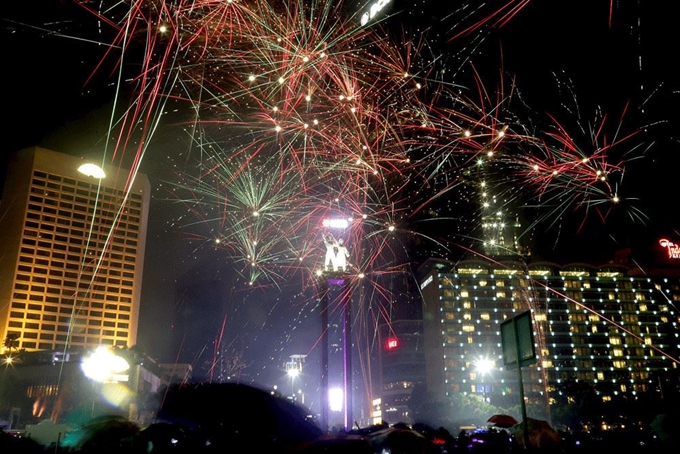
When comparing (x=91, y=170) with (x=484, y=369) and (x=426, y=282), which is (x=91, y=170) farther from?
(x=484, y=369)

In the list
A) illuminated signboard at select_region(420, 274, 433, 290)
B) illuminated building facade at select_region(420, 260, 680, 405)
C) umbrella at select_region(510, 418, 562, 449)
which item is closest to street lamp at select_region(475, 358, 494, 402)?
illuminated building facade at select_region(420, 260, 680, 405)

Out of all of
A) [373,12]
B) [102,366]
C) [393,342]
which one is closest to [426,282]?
[102,366]

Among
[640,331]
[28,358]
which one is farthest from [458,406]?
[28,358]

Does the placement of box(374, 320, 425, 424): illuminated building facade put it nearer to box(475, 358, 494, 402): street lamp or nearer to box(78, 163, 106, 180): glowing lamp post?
box(475, 358, 494, 402): street lamp

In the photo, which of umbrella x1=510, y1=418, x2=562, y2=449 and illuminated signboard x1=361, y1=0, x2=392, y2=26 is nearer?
umbrella x1=510, y1=418, x2=562, y2=449

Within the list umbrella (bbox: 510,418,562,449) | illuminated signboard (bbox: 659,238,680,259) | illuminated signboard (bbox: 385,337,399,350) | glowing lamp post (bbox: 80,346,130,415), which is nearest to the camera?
umbrella (bbox: 510,418,562,449)

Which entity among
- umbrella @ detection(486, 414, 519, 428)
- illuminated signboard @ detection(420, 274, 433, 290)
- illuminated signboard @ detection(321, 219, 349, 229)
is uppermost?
illuminated signboard @ detection(420, 274, 433, 290)

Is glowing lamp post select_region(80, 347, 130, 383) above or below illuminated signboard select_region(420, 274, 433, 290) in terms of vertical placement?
below

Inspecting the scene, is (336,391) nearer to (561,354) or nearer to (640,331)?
(561,354)
